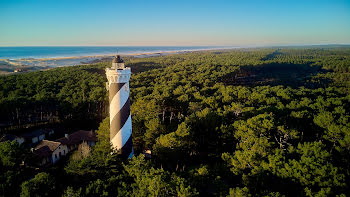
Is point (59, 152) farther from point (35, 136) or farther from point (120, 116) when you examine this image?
point (120, 116)

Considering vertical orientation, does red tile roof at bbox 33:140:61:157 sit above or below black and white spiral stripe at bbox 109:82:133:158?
below

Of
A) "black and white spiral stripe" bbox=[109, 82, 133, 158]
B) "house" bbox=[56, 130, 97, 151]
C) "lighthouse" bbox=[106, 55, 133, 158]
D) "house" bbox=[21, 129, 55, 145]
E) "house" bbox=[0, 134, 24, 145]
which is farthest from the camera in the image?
"house" bbox=[21, 129, 55, 145]

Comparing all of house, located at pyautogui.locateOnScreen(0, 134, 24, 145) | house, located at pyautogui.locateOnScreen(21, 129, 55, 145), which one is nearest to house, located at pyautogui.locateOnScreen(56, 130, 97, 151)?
house, located at pyautogui.locateOnScreen(0, 134, 24, 145)

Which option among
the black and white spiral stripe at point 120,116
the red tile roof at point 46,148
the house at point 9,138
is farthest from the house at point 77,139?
the black and white spiral stripe at point 120,116

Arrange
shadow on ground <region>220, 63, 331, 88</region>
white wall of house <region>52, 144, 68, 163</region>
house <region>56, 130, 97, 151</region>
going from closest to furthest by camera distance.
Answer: white wall of house <region>52, 144, 68, 163</region> → house <region>56, 130, 97, 151</region> → shadow on ground <region>220, 63, 331, 88</region>

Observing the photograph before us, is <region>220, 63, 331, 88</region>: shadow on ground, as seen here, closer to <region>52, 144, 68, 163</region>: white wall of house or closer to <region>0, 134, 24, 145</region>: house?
<region>52, 144, 68, 163</region>: white wall of house

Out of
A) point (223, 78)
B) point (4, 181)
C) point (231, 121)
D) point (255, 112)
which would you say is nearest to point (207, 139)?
point (231, 121)
